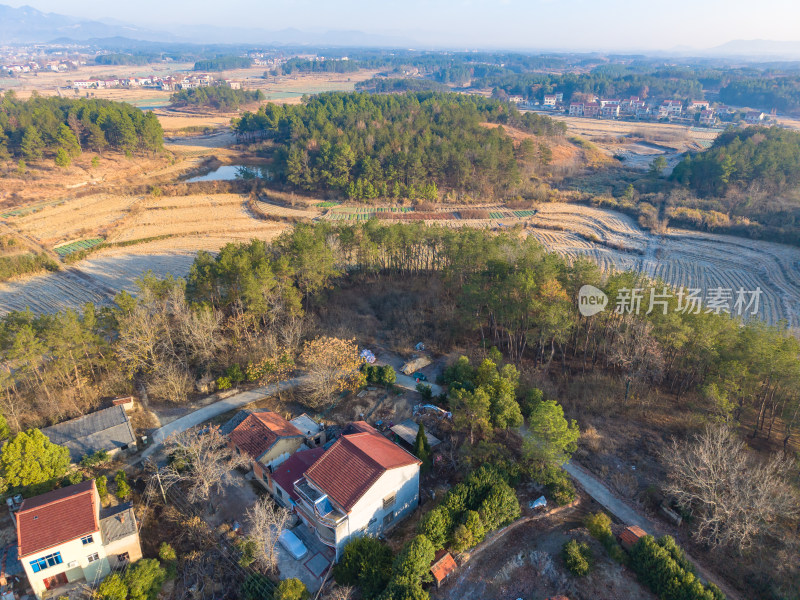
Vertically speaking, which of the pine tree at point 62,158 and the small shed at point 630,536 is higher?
the pine tree at point 62,158

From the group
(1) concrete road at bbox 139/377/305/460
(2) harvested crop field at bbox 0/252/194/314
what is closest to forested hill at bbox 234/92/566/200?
(2) harvested crop field at bbox 0/252/194/314

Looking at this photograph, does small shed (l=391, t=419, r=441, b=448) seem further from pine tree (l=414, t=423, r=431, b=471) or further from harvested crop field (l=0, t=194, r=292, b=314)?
harvested crop field (l=0, t=194, r=292, b=314)

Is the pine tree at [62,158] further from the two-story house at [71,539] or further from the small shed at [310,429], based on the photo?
the two-story house at [71,539]

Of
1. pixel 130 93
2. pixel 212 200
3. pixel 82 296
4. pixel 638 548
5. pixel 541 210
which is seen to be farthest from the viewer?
pixel 130 93

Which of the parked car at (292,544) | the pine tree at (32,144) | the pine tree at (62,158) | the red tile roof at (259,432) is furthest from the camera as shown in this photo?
the pine tree at (32,144)

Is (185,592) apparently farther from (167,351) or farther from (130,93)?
(130,93)

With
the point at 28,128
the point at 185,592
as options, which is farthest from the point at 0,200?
the point at 185,592
